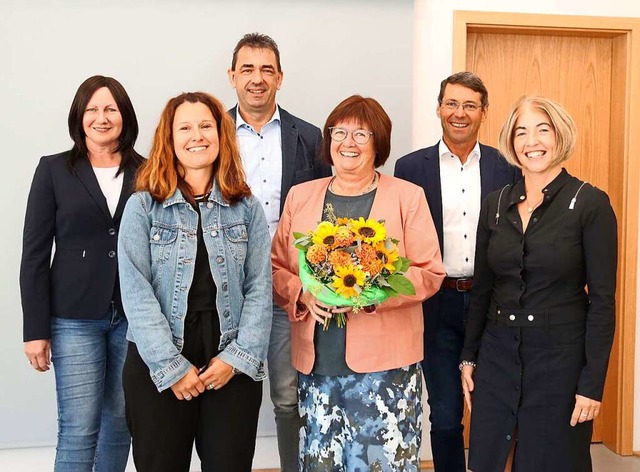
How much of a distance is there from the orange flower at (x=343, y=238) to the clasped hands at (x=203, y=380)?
0.52 m

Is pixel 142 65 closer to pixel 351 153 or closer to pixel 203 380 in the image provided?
pixel 351 153

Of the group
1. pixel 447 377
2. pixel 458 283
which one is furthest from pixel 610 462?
pixel 458 283

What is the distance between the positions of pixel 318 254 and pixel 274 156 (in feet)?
3.01

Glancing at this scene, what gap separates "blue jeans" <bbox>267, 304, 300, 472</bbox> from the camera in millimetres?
2842

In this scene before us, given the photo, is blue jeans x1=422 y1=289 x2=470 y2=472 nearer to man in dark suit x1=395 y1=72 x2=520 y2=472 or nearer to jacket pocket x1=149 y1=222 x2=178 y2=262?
man in dark suit x1=395 y1=72 x2=520 y2=472

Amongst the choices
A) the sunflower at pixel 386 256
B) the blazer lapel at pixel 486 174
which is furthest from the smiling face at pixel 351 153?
the blazer lapel at pixel 486 174

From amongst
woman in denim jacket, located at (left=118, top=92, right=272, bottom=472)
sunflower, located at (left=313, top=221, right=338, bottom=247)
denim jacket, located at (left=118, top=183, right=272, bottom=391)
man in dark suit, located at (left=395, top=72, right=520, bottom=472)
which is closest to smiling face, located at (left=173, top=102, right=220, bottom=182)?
woman in denim jacket, located at (left=118, top=92, right=272, bottom=472)

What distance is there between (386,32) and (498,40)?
0.72 metres

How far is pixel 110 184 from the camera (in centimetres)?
262

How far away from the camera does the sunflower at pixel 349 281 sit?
7.01ft

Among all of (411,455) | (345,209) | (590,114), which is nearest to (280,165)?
(345,209)

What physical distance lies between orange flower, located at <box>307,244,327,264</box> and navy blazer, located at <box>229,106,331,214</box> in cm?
78

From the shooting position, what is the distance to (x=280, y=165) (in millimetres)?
2977

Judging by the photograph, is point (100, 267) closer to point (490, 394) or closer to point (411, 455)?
point (411, 455)
